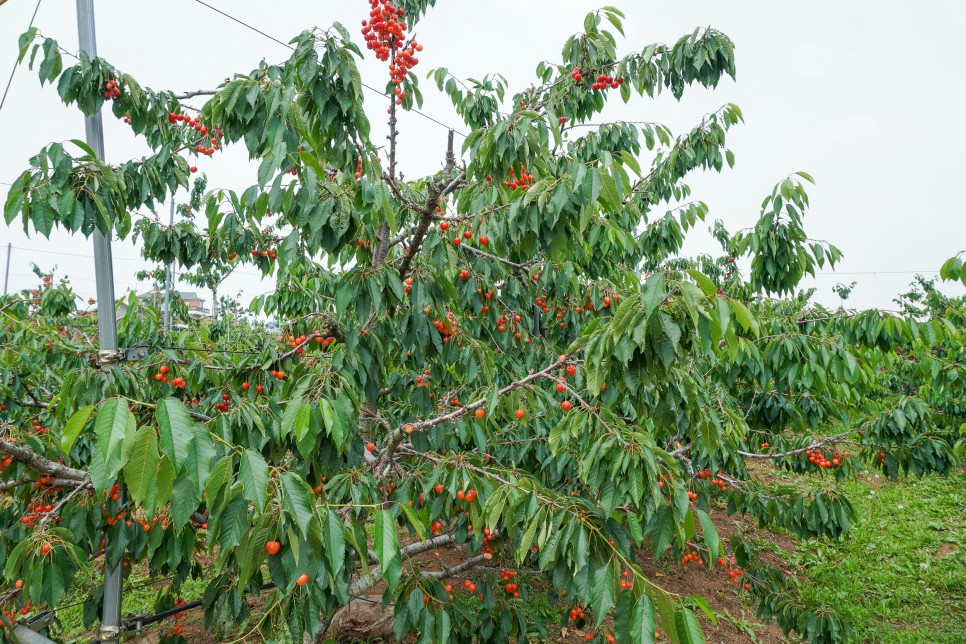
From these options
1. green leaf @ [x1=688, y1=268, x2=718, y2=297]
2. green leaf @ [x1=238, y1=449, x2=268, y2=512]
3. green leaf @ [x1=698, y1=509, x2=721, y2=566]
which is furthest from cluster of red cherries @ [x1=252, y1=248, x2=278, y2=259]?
green leaf @ [x1=698, y1=509, x2=721, y2=566]

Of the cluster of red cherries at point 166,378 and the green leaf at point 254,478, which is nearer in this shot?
the green leaf at point 254,478

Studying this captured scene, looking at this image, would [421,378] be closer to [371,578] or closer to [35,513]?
[371,578]

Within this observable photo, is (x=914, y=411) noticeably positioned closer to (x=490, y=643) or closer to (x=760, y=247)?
(x=760, y=247)

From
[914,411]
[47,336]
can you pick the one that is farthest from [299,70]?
[914,411]

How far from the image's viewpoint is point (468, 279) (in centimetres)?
299

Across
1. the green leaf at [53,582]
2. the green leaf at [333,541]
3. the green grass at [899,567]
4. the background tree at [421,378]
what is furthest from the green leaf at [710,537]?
the green grass at [899,567]

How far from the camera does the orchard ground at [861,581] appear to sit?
452cm

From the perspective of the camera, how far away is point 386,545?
53.2 inches

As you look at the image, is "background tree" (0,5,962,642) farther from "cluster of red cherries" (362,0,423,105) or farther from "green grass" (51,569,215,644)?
"green grass" (51,569,215,644)

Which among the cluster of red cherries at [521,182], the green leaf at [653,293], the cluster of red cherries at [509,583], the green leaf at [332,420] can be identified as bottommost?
the cluster of red cherries at [509,583]

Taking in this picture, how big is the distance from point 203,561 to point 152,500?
5307 millimetres

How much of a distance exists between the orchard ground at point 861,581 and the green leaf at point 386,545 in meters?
2.59

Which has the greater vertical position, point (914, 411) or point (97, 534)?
point (914, 411)

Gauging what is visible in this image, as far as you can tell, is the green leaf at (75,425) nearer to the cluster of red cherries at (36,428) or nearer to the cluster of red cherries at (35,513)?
the cluster of red cherries at (35,513)
